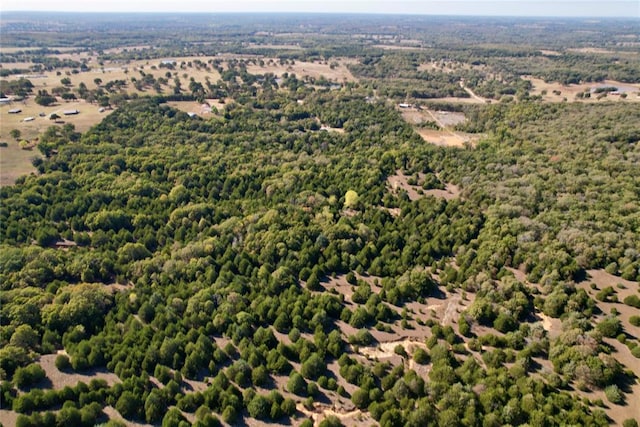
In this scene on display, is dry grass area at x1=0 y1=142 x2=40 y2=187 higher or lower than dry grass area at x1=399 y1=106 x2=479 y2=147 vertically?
lower

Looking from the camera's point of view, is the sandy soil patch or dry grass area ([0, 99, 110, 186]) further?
dry grass area ([0, 99, 110, 186])

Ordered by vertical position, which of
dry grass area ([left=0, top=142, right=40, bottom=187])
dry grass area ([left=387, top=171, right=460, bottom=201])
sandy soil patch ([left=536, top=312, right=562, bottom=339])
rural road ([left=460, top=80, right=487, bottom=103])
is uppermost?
rural road ([left=460, top=80, right=487, bottom=103])

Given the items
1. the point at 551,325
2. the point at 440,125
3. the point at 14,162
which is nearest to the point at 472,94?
the point at 440,125

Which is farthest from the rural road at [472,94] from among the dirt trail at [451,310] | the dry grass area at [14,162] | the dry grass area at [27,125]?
the dry grass area at [14,162]

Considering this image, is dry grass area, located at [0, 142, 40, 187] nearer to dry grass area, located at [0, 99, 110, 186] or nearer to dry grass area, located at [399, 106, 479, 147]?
dry grass area, located at [0, 99, 110, 186]

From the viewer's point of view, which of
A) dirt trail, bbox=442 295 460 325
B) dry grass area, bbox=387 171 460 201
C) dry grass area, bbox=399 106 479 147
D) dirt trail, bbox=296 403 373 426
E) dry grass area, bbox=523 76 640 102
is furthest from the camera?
dry grass area, bbox=523 76 640 102

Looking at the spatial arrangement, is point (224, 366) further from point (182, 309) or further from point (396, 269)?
point (396, 269)

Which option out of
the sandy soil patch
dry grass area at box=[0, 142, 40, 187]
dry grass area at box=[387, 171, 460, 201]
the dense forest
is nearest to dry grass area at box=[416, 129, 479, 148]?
the dense forest

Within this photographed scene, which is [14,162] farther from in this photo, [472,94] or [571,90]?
[571,90]
